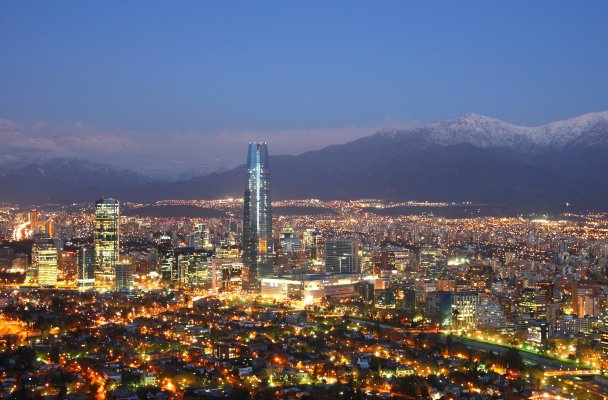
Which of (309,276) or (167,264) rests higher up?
(167,264)

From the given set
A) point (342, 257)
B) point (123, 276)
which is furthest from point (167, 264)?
point (342, 257)

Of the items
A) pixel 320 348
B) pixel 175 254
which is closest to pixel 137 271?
pixel 175 254

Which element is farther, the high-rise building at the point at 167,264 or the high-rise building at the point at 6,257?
the high-rise building at the point at 6,257

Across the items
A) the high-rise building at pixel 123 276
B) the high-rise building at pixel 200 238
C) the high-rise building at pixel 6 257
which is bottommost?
the high-rise building at pixel 123 276

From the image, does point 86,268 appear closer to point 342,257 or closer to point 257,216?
point 257,216

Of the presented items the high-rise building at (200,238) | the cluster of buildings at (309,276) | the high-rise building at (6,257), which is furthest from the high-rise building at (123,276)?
the high-rise building at (200,238)

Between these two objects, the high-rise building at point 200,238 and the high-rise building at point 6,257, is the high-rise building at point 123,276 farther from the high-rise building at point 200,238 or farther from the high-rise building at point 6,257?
the high-rise building at point 200,238

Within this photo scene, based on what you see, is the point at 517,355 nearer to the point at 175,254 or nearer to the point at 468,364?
the point at 468,364
